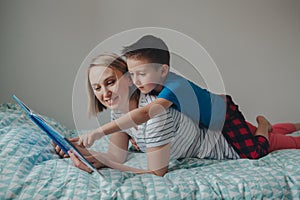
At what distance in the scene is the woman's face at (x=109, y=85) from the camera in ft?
3.92

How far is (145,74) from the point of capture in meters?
1.21

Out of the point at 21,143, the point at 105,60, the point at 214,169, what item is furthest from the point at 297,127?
the point at 21,143

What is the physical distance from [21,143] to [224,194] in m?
0.64

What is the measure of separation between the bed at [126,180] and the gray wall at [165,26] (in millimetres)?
876

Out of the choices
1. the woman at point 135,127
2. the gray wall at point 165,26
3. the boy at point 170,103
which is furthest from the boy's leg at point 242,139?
the gray wall at point 165,26

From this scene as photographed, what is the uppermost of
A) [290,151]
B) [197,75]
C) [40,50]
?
[40,50]

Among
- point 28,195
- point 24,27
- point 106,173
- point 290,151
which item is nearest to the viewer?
point 28,195

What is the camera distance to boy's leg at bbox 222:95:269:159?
1.44 meters

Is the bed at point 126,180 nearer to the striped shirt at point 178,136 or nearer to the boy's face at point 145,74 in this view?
the striped shirt at point 178,136

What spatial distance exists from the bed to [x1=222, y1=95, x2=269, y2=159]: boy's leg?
3.4 inches

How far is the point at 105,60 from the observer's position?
4.02 ft

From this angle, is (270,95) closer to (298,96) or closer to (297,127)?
(298,96)

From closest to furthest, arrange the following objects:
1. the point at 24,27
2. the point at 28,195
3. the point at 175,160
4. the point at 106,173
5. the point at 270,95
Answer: the point at 28,195 → the point at 106,173 → the point at 175,160 → the point at 24,27 → the point at 270,95

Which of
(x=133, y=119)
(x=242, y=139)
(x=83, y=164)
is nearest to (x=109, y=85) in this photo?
(x=133, y=119)
